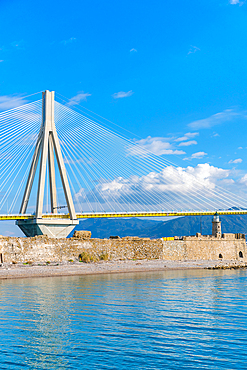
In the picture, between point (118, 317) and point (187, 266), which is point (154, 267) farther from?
point (118, 317)

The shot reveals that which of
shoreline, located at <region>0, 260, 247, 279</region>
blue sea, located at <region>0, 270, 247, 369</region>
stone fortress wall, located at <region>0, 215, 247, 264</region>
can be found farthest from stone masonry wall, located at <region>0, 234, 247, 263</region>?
blue sea, located at <region>0, 270, 247, 369</region>

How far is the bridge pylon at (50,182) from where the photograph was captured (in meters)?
42.0

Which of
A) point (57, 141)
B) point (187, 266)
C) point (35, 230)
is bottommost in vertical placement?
point (187, 266)

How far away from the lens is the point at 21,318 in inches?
506

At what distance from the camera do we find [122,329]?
37.1 ft

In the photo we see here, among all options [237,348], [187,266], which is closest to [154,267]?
[187,266]

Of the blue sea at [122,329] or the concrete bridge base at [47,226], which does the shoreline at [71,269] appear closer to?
the blue sea at [122,329]

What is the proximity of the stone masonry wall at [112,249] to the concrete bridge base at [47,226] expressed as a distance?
7742mm

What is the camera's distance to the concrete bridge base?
4219 centimetres

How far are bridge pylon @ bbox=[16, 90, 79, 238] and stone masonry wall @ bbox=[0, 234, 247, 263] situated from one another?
7.78 meters

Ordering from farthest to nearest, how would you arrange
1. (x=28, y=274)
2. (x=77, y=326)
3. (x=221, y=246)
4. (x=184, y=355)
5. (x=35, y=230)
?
(x=221, y=246)
(x=35, y=230)
(x=28, y=274)
(x=77, y=326)
(x=184, y=355)

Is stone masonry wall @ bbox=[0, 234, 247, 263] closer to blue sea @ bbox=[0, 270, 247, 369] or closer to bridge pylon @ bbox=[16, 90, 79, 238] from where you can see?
bridge pylon @ bbox=[16, 90, 79, 238]

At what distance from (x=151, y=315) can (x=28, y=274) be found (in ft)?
48.4

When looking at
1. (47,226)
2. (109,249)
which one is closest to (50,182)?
(47,226)
